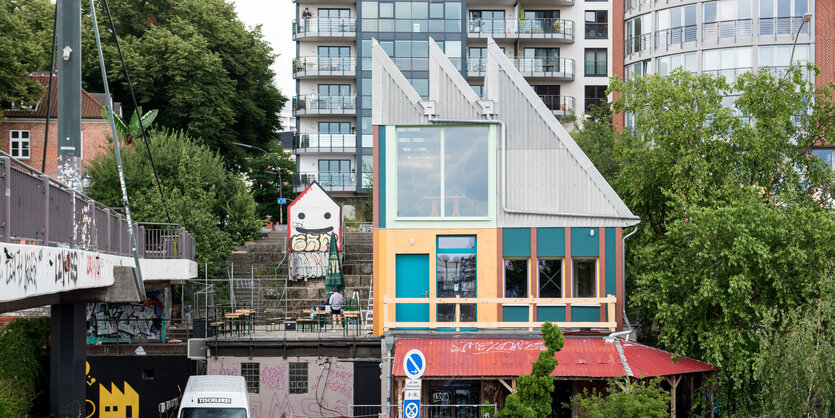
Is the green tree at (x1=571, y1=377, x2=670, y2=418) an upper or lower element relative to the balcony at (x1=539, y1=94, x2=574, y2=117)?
lower

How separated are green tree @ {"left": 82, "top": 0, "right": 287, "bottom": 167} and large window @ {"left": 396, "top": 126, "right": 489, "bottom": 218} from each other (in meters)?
37.7

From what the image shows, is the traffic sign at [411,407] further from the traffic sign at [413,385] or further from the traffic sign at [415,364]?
the traffic sign at [415,364]

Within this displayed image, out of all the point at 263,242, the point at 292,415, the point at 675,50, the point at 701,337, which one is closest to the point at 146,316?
the point at 292,415

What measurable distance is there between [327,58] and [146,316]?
3842 centimetres

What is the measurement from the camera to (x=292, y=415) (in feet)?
85.9

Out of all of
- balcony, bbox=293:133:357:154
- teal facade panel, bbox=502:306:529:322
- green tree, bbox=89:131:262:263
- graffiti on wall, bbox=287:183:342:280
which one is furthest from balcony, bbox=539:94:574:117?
teal facade panel, bbox=502:306:529:322

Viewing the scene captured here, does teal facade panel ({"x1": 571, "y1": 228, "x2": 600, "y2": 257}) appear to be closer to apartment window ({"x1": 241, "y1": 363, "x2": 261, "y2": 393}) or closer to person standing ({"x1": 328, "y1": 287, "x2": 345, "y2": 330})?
person standing ({"x1": 328, "y1": 287, "x2": 345, "y2": 330})

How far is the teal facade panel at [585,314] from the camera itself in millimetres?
25688

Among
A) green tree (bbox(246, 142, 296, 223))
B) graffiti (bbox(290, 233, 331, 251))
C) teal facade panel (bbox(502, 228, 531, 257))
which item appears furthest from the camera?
green tree (bbox(246, 142, 296, 223))

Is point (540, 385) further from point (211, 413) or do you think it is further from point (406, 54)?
point (406, 54)

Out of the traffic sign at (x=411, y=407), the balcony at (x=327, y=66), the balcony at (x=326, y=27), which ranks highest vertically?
the balcony at (x=326, y=27)

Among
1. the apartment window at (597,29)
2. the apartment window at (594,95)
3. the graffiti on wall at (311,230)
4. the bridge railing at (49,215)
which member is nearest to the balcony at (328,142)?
the apartment window at (594,95)

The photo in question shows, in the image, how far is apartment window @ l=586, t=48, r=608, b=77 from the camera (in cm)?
7275

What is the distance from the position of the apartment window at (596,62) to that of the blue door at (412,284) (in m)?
49.8
